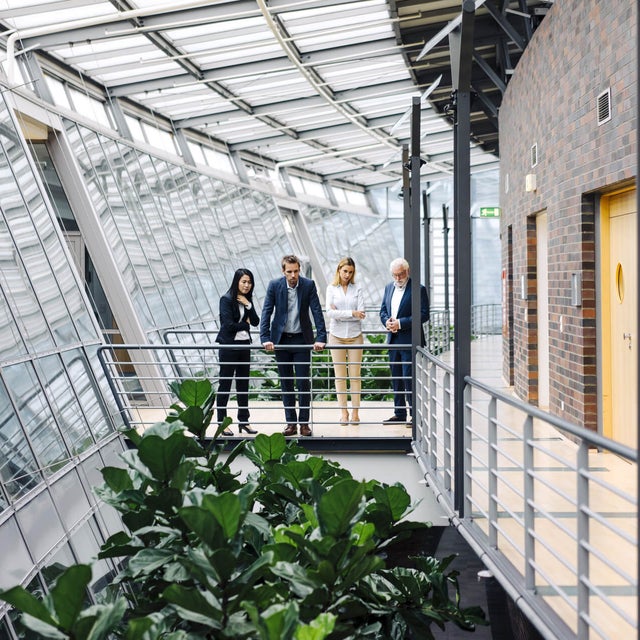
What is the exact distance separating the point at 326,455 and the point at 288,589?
Answer: 216 inches

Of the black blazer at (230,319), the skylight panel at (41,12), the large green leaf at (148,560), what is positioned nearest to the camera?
the large green leaf at (148,560)

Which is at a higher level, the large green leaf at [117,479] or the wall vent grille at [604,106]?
the wall vent grille at [604,106]

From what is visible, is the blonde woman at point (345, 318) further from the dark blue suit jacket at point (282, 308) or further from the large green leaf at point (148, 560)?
the large green leaf at point (148, 560)

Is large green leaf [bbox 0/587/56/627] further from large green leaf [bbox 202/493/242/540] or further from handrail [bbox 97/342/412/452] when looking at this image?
handrail [bbox 97/342/412/452]

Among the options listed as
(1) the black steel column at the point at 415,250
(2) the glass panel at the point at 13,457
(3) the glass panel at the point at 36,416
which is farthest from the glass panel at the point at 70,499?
(1) the black steel column at the point at 415,250

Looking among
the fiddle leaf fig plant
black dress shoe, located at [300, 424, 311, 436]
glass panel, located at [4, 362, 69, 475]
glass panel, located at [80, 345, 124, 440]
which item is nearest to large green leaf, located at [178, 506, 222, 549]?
the fiddle leaf fig plant

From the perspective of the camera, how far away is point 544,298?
9.83m

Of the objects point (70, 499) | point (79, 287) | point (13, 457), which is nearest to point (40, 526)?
point (13, 457)

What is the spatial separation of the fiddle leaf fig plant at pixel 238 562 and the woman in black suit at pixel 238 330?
452 centimetres

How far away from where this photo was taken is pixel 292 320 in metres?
8.36

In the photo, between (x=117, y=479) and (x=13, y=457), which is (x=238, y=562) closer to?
(x=117, y=479)

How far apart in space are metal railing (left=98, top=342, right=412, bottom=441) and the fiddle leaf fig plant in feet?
10.8

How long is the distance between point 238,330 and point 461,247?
368 centimetres

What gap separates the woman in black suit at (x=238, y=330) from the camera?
27.4 ft
